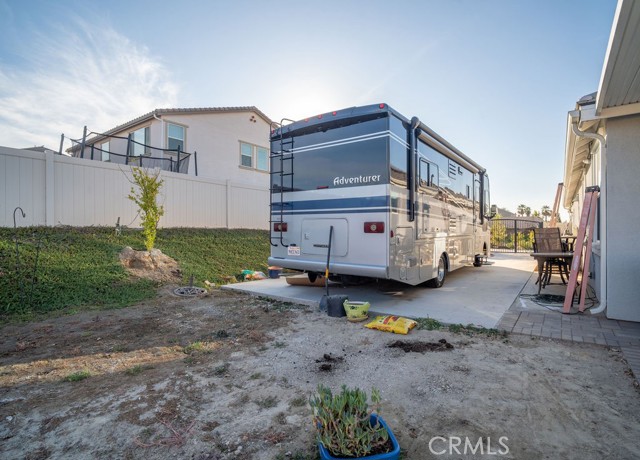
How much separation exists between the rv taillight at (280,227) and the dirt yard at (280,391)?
84.6 inches

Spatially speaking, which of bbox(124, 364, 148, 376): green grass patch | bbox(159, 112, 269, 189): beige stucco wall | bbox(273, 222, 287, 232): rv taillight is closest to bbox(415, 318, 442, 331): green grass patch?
bbox(273, 222, 287, 232): rv taillight

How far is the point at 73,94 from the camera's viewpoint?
384 inches

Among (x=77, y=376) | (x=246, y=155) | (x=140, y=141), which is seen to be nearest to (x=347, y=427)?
(x=77, y=376)

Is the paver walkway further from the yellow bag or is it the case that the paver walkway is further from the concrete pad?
the yellow bag

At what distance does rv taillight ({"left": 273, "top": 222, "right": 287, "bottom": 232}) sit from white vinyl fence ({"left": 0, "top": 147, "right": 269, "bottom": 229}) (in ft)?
19.0

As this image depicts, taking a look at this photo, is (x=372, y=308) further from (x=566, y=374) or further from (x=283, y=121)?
(x=283, y=121)

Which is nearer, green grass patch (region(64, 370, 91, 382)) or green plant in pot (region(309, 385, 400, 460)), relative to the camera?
green plant in pot (region(309, 385, 400, 460))

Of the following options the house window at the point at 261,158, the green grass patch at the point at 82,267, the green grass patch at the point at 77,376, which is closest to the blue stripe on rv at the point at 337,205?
the green grass patch at the point at 82,267

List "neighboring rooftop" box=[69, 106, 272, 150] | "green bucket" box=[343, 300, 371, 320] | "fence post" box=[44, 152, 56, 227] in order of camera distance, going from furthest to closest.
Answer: "neighboring rooftop" box=[69, 106, 272, 150] < "fence post" box=[44, 152, 56, 227] < "green bucket" box=[343, 300, 371, 320]

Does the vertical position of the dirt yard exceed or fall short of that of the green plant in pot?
it falls short

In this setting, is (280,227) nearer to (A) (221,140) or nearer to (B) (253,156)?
(A) (221,140)

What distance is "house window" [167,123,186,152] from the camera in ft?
49.0

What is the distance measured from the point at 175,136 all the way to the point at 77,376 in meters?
14.1

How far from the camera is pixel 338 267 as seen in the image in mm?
5434
